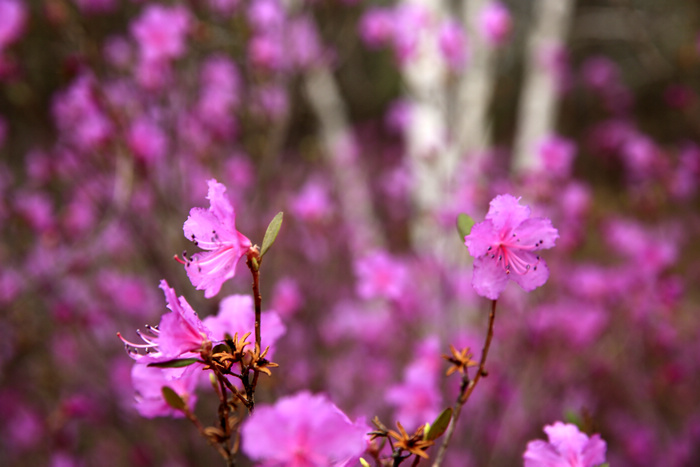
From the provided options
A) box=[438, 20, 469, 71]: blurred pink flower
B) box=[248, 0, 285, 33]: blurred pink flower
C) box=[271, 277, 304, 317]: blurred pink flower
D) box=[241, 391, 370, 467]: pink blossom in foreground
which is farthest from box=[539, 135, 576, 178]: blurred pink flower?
box=[241, 391, 370, 467]: pink blossom in foreground

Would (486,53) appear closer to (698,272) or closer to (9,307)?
(698,272)

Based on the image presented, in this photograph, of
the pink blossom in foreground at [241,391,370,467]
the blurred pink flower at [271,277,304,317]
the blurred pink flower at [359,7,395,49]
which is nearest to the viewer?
the pink blossom in foreground at [241,391,370,467]

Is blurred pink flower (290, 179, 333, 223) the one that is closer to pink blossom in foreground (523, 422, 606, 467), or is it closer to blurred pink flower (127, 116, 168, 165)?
blurred pink flower (127, 116, 168, 165)

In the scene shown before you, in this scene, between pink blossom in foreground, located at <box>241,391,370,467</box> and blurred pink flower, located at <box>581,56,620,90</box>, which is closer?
pink blossom in foreground, located at <box>241,391,370,467</box>

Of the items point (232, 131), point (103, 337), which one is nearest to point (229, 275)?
point (232, 131)

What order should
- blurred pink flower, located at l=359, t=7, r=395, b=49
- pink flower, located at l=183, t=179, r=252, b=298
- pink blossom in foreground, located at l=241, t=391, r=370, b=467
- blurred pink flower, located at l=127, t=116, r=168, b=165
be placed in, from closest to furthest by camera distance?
pink blossom in foreground, located at l=241, t=391, r=370, b=467, pink flower, located at l=183, t=179, r=252, b=298, blurred pink flower, located at l=127, t=116, r=168, b=165, blurred pink flower, located at l=359, t=7, r=395, b=49

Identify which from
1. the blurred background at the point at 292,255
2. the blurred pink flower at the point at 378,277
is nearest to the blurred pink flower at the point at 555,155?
the blurred background at the point at 292,255

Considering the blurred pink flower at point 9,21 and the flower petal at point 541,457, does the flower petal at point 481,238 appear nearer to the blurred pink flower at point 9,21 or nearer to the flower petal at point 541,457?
the flower petal at point 541,457
